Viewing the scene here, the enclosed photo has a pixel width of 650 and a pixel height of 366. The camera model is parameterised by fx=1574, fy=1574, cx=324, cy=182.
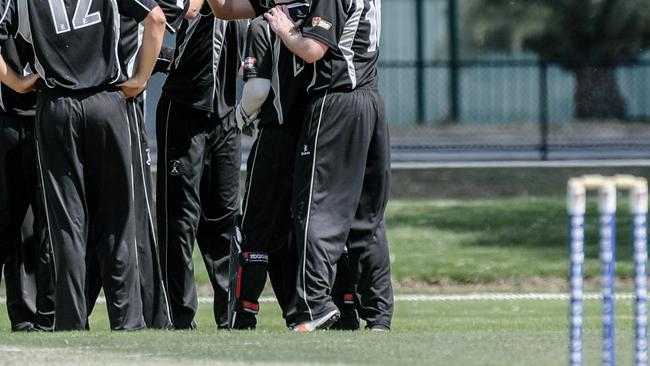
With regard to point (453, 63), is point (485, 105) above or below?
below

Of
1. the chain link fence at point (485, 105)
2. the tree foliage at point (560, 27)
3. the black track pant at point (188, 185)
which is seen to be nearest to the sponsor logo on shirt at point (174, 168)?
the black track pant at point (188, 185)

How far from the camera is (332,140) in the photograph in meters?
8.22

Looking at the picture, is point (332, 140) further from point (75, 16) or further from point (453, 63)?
point (453, 63)

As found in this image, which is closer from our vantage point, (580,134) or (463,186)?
(463,186)

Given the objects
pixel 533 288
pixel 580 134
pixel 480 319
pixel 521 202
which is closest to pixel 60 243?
pixel 480 319

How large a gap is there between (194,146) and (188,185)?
231mm

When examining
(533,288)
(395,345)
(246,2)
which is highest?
(246,2)

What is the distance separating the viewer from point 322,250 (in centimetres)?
819

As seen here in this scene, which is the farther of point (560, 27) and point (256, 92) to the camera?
point (560, 27)

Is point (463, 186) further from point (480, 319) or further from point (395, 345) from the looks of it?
point (395, 345)

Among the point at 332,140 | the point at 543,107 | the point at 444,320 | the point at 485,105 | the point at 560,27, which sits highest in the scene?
the point at 332,140

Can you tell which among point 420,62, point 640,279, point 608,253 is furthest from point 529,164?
point 608,253

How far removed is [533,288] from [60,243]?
6.22 metres

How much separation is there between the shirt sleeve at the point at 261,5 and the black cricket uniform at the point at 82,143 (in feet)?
2.34
